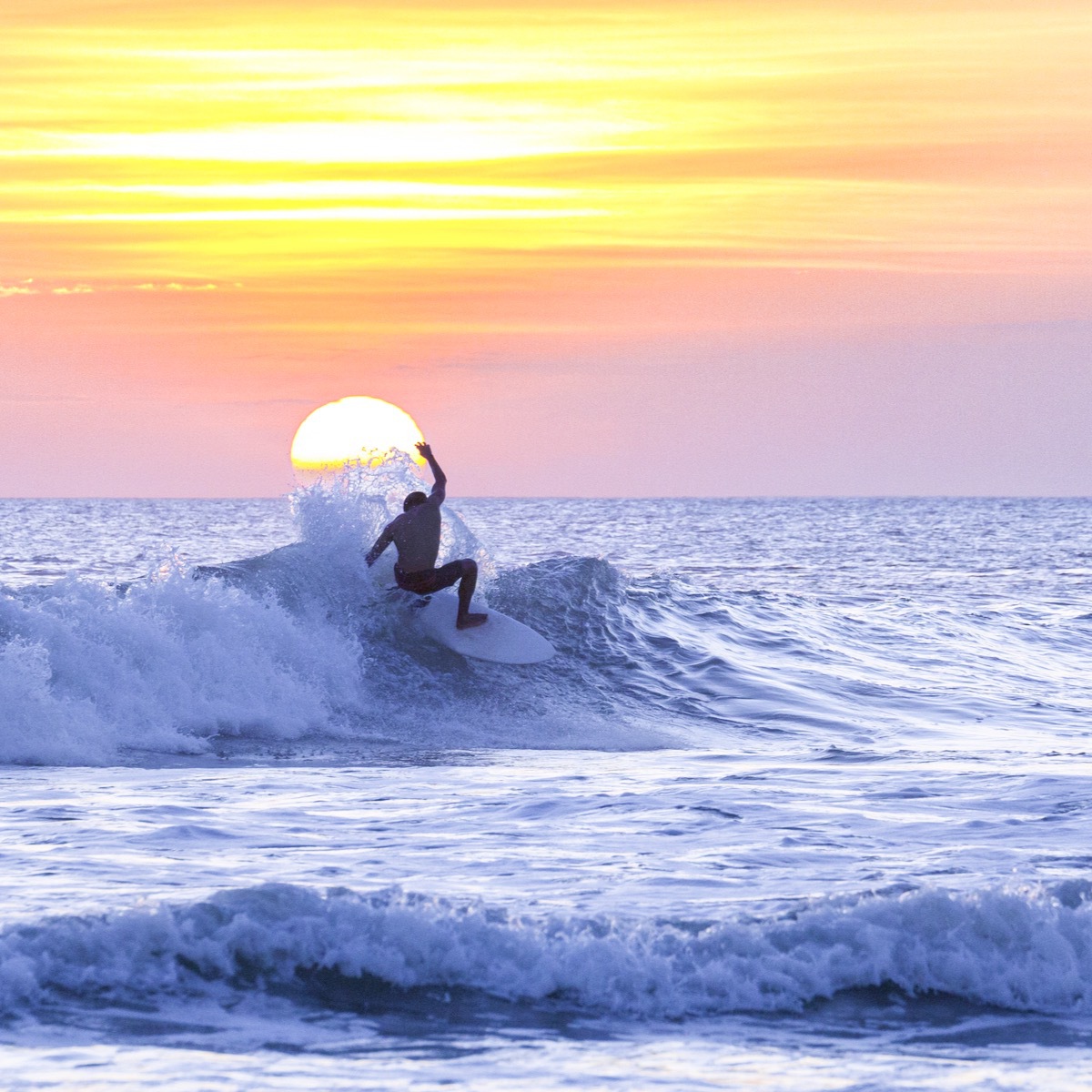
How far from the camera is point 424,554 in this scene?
15.1 meters

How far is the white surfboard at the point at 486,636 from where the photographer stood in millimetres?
15344

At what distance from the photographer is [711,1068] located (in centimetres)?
529

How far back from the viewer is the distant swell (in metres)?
5.99

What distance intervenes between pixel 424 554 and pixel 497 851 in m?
7.49

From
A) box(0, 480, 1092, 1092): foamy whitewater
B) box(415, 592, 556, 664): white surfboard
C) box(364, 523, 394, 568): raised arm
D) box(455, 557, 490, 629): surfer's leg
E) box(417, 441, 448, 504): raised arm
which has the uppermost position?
box(417, 441, 448, 504): raised arm

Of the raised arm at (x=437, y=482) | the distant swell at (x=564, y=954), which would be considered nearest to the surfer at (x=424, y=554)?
the raised arm at (x=437, y=482)

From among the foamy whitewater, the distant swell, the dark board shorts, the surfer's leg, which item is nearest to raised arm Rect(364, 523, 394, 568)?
the dark board shorts

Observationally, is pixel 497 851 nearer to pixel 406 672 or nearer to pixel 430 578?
pixel 406 672

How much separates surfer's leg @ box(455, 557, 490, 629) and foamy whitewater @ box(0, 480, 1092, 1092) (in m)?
0.46

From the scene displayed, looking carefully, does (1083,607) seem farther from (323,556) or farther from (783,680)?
(323,556)

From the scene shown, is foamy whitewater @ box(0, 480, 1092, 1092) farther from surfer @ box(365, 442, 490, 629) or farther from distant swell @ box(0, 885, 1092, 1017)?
surfer @ box(365, 442, 490, 629)

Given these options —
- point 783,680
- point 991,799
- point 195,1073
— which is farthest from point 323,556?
point 195,1073

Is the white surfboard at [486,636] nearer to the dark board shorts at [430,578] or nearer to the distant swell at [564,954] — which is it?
the dark board shorts at [430,578]

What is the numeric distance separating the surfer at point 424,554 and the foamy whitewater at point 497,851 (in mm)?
560
